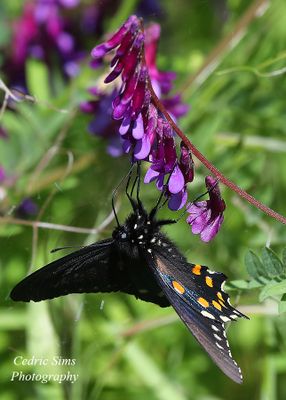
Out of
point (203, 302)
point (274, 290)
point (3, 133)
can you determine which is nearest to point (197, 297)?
point (203, 302)

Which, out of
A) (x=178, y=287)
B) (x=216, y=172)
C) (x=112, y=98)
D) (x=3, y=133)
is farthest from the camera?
(x=3, y=133)

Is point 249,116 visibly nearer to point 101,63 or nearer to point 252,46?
point 252,46

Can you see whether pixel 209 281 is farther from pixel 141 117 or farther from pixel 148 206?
pixel 148 206

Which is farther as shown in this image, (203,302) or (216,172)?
(203,302)

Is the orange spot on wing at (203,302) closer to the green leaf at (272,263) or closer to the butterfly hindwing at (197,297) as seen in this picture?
the butterfly hindwing at (197,297)

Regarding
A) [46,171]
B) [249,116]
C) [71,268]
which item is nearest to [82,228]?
[46,171]

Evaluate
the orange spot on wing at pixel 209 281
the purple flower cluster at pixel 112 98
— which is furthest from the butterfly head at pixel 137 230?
the purple flower cluster at pixel 112 98
